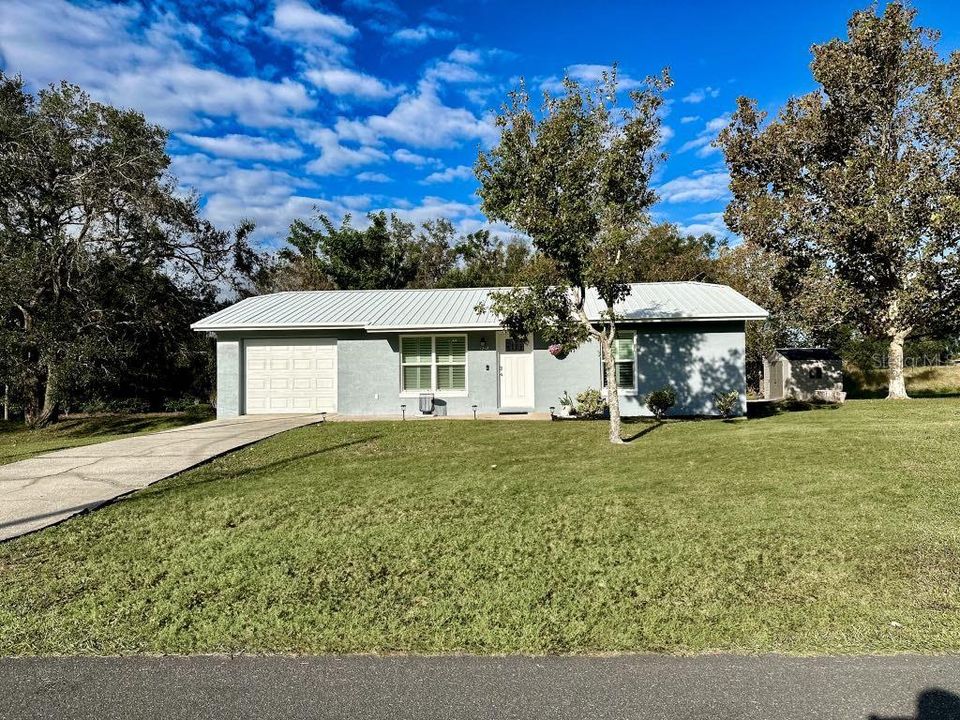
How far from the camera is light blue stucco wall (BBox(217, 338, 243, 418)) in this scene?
1562 centimetres

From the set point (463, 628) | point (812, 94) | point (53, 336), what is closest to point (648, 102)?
point (463, 628)

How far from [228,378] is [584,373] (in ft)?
31.8

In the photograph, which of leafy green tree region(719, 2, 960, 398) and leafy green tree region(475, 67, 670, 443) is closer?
leafy green tree region(475, 67, 670, 443)

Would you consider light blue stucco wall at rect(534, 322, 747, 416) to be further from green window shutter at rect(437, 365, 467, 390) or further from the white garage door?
the white garage door

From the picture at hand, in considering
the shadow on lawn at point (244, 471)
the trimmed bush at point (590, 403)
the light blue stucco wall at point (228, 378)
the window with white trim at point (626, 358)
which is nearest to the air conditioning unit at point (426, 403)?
the trimmed bush at point (590, 403)

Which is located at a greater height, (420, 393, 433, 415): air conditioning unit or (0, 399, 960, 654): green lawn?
(420, 393, 433, 415): air conditioning unit

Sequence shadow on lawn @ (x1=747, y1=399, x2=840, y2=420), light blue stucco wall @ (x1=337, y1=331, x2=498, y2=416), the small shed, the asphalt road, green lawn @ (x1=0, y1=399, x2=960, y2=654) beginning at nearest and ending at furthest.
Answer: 1. the asphalt road
2. green lawn @ (x1=0, y1=399, x2=960, y2=654)
3. light blue stucco wall @ (x1=337, y1=331, x2=498, y2=416)
4. shadow on lawn @ (x1=747, y1=399, x2=840, y2=420)
5. the small shed

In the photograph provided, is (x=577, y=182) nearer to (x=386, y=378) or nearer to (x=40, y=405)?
(x=386, y=378)

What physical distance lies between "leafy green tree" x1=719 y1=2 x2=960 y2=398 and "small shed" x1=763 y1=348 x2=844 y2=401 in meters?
1.60

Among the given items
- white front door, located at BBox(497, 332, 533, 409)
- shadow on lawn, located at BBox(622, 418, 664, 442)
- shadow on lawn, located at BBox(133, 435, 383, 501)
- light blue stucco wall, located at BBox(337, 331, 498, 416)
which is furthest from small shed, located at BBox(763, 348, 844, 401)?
shadow on lawn, located at BBox(133, 435, 383, 501)

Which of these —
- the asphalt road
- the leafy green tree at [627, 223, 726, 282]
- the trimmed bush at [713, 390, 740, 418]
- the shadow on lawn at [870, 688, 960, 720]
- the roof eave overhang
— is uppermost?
the leafy green tree at [627, 223, 726, 282]

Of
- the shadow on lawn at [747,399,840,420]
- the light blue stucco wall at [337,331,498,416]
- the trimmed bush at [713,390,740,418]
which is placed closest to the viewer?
the trimmed bush at [713,390,740,418]

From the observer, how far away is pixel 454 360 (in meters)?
15.2

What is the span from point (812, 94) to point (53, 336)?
24.6m
